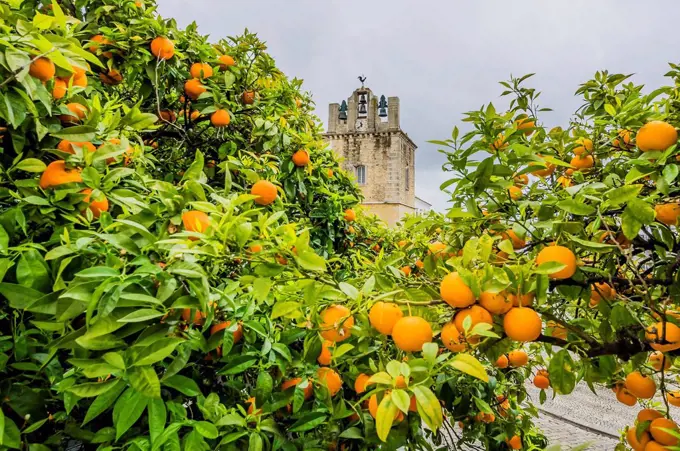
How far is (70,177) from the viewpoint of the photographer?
86cm

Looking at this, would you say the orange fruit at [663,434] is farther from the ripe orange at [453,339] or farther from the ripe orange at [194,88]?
the ripe orange at [194,88]

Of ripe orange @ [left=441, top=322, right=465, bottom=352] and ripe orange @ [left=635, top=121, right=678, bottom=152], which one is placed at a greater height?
ripe orange @ [left=635, top=121, right=678, bottom=152]

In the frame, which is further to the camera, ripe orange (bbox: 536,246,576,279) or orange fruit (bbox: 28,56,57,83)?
orange fruit (bbox: 28,56,57,83)

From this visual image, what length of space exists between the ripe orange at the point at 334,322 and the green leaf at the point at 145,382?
0.96 ft

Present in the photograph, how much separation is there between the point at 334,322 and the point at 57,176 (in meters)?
0.66

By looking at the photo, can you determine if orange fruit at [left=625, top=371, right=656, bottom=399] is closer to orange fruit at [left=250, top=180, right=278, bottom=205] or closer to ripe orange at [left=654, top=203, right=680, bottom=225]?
ripe orange at [left=654, top=203, right=680, bottom=225]

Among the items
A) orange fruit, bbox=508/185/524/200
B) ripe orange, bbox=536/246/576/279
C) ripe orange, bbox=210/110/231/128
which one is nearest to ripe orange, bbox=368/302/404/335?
ripe orange, bbox=536/246/576/279

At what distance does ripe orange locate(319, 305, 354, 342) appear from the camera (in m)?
0.76

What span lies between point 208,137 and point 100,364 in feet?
5.26

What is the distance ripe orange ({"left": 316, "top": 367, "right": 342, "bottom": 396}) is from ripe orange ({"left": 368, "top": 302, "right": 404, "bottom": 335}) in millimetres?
280

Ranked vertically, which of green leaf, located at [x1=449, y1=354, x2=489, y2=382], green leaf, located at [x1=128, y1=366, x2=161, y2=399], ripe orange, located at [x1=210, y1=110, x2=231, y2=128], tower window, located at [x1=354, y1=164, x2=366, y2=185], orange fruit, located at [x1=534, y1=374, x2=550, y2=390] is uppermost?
tower window, located at [x1=354, y1=164, x2=366, y2=185]

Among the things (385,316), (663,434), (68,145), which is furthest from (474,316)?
(68,145)

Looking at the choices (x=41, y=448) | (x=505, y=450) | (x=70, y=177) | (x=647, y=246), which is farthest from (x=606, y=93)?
(x=41, y=448)

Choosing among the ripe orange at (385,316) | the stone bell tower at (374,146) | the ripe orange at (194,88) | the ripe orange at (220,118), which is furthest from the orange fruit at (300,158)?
the stone bell tower at (374,146)
